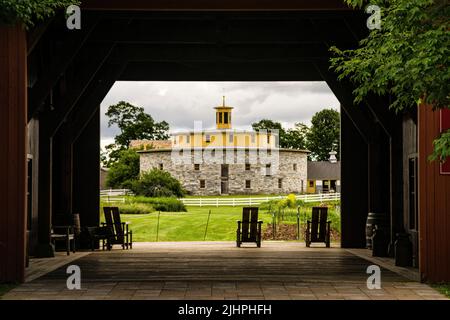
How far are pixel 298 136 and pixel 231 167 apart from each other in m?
17.2

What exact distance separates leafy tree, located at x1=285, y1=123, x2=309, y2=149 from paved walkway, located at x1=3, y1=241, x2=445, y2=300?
4860 centimetres

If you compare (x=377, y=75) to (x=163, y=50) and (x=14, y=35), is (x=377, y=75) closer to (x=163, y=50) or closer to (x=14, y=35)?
(x=14, y=35)

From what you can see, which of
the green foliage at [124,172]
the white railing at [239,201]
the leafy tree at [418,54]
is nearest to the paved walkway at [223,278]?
the leafy tree at [418,54]

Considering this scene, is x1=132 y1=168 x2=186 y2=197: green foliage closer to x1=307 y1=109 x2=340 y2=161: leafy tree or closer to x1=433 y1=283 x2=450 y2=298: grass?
x1=307 y1=109 x2=340 y2=161: leafy tree

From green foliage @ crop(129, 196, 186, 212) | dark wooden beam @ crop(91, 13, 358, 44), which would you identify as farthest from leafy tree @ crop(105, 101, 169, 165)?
dark wooden beam @ crop(91, 13, 358, 44)

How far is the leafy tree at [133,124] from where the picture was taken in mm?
56906

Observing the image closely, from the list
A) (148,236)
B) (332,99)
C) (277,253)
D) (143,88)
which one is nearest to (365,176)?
(277,253)

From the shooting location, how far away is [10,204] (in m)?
8.01

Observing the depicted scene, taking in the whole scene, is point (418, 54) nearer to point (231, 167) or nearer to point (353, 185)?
point (353, 185)

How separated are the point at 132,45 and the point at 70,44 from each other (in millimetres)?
2572

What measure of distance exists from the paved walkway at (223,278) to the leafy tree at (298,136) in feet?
159

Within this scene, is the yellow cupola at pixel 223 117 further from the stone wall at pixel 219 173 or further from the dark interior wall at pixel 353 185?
the dark interior wall at pixel 353 185

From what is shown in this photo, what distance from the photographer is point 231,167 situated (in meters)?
45.7

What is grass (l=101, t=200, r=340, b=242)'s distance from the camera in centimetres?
2370
